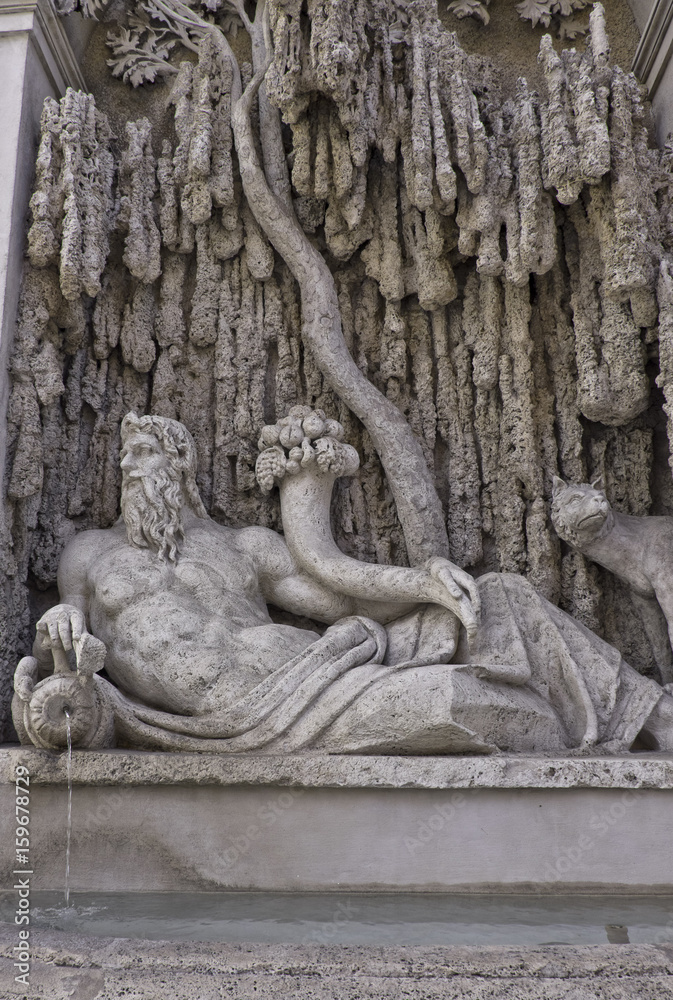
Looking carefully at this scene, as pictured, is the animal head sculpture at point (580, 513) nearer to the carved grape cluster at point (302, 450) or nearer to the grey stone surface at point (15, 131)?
Answer: the carved grape cluster at point (302, 450)

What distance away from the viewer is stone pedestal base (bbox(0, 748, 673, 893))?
2910mm

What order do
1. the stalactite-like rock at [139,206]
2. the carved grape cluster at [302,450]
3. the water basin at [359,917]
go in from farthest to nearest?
the stalactite-like rock at [139,206]
the carved grape cluster at [302,450]
the water basin at [359,917]

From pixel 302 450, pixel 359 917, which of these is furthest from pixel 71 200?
pixel 359 917

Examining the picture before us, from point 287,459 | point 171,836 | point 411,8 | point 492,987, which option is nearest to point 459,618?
point 287,459

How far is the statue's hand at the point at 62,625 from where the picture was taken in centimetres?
297

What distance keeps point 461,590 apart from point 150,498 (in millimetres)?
1391

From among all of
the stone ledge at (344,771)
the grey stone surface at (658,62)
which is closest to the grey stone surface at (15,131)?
the stone ledge at (344,771)

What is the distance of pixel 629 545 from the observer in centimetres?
373

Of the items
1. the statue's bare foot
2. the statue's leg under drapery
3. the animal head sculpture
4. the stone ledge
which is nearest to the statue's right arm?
the stone ledge

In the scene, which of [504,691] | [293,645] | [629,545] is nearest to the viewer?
[504,691]

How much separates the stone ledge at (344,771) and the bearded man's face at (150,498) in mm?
945

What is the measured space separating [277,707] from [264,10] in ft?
11.6

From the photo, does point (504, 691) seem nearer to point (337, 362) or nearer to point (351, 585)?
point (351, 585)

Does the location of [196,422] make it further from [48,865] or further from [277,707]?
[48,865]
